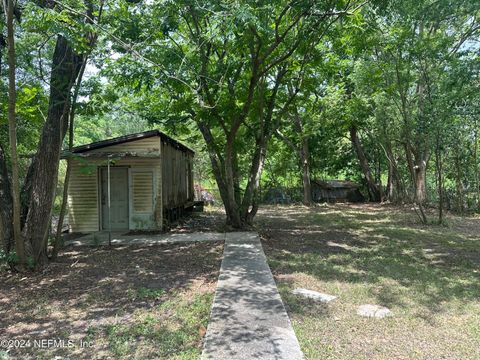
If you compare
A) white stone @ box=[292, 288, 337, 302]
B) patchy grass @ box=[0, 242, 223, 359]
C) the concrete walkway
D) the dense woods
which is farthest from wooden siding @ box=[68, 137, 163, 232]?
white stone @ box=[292, 288, 337, 302]

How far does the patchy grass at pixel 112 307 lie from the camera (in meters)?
3.53

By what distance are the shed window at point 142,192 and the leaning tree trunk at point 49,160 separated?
4327 millimetres

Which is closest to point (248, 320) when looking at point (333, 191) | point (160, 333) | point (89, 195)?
point (160, 333)

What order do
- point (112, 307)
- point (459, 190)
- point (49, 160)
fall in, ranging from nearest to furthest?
point (112, 307)
point (49, 160)
point (459, 190)

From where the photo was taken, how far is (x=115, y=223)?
11.3 m

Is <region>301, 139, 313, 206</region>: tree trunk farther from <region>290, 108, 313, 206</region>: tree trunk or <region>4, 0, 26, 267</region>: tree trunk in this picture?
<region>4, 0, 26, 267</region>: tree trunk

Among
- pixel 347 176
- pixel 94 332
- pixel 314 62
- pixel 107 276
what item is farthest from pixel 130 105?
pixel 347 176

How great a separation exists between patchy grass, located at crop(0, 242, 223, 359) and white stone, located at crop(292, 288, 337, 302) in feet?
3.91

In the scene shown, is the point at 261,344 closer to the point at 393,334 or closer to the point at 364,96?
the point at 393,334

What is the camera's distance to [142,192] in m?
11.1

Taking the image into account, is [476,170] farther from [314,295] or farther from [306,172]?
[314,295]

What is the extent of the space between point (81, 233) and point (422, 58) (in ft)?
36.0

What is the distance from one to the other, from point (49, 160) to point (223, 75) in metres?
4.30

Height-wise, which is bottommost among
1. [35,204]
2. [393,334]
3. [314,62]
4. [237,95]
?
[393,334]
